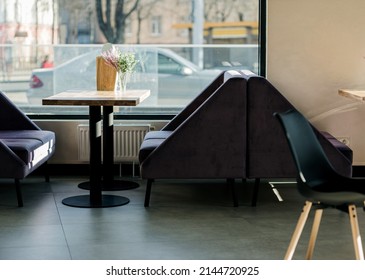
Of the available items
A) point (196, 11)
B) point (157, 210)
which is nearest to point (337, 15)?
point (196, 11)

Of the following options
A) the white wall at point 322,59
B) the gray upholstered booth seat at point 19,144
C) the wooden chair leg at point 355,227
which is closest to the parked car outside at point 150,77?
the gray upholstered booth seat at point 19,144

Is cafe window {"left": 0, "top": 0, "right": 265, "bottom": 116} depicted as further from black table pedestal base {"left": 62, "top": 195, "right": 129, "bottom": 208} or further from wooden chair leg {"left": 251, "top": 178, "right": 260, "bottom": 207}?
wooden chair leg {"left": 251, "top": 178, "right": 260, "bottom": 207}

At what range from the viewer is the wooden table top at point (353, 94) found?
250 inches

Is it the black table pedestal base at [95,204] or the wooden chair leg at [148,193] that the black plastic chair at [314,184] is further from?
the black table pedestal base at [95,204]

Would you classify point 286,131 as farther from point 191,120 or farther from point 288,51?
point 288,51

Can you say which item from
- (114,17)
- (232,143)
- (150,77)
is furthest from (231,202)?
(114,17)

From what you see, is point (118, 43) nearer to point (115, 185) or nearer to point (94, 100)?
point (115, 185)

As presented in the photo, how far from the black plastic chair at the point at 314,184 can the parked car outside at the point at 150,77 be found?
3248 millimetres

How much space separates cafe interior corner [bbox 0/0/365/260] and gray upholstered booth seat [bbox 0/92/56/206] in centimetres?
28

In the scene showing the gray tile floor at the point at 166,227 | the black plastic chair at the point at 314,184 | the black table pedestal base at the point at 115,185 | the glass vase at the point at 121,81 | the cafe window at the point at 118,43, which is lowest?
the gray tile floor at the point at 166,227

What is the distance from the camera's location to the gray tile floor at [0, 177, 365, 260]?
190 inches

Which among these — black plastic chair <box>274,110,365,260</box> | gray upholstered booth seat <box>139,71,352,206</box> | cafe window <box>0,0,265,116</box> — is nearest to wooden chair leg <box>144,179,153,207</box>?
gray upholstered booth seat <box>139,71,352,206</box>

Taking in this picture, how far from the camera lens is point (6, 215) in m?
5.77
